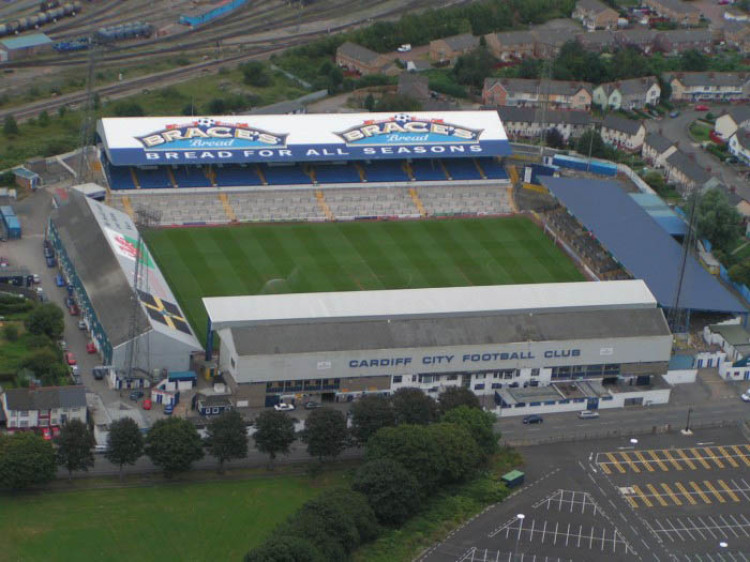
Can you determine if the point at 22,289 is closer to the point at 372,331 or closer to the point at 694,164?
the point at 372,331

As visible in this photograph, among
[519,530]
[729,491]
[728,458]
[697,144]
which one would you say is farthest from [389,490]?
[697,144]

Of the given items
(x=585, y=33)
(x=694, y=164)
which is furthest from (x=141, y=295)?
(x=585, y=33)

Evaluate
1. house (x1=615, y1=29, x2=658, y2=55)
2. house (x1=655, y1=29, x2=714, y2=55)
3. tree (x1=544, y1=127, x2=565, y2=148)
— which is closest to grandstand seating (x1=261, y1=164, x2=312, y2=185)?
tree (x1=544, y1=127, x2=565, y2=148)

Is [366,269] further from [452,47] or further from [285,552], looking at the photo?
[452,47]

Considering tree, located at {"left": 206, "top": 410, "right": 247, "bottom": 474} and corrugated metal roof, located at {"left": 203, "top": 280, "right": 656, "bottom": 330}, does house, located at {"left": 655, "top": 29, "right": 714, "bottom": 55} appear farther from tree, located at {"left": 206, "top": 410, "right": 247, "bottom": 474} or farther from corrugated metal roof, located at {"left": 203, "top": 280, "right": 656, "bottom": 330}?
tree, located at {"left": 206, "top": 410, "right": 247, "bottom": 474}

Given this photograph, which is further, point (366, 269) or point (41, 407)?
point (366, 269)

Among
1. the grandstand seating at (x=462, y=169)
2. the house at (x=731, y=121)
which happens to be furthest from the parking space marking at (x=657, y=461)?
the house at (x=731, y=121)
